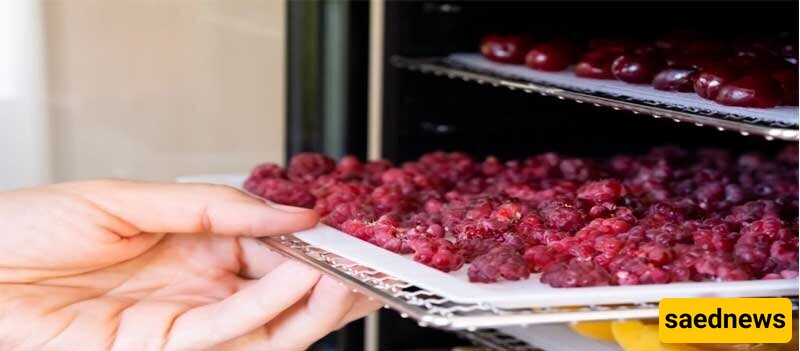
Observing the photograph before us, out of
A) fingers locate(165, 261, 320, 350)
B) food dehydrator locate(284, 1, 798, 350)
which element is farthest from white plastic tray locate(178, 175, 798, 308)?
food dehydrator locate(284, 1, 798, 350)

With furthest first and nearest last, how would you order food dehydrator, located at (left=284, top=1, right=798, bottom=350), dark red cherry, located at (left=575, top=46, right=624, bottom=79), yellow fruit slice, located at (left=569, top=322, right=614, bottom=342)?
food dehydrator, located at (left=284, top=1, right=798, bottom=350) < dark red cherry, located at (left=575, top=46, right=624, bottom=79) < yellow fruit slice, located at (left=569, top=322, right=614, bottom=342)

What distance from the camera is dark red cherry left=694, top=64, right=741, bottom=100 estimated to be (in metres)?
1.45

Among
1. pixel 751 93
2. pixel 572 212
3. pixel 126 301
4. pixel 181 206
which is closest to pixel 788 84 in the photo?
pixel 751 93

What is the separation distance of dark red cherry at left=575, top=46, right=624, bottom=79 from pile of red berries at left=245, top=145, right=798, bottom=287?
15 cm

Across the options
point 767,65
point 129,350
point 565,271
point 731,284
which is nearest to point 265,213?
point 129,350

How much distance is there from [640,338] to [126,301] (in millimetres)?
643

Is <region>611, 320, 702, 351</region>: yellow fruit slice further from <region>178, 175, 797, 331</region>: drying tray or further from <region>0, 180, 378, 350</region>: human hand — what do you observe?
<region>0, 180, 378, 350</region>: human hand

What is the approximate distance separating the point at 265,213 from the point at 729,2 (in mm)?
1148

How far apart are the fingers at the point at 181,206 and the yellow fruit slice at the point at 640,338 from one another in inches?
15.1

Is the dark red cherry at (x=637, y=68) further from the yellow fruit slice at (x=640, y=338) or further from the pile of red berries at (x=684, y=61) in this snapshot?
the yellow fruit slice at (x=640, y=338)

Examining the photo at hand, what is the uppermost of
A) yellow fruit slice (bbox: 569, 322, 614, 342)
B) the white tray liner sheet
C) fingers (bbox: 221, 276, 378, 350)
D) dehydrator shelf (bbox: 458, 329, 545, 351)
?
the white tray liner sheet

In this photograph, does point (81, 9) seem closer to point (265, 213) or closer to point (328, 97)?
point (328, 97)

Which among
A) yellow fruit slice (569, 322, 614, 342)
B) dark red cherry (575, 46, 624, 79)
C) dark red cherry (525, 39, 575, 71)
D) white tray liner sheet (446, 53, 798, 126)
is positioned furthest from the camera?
dark red cherry (525, 39, 575, 71)

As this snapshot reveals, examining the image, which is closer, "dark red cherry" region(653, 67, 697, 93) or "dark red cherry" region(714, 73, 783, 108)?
"dark red cherry" region(714, 73, 783, 108)
